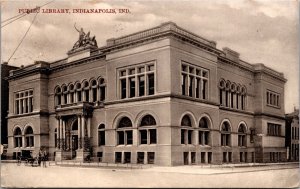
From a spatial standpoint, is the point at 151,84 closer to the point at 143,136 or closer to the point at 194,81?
the point at 194,81

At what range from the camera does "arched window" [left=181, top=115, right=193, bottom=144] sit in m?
30.6

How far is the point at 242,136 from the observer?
39.4m

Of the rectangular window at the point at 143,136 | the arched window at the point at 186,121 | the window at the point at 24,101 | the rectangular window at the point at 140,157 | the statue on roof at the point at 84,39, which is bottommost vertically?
the rectangular window at the point at 140,157

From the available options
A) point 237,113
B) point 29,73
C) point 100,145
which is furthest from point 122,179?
point 29,73

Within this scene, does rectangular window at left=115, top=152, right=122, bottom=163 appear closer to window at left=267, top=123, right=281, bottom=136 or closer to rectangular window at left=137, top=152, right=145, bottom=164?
rectangular window at left=137, top=152, right=145, bottom=164

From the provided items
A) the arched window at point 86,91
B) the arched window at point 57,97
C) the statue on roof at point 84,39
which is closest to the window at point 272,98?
the arched window at point 86,91

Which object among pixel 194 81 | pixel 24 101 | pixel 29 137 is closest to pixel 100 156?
pixel 29 137

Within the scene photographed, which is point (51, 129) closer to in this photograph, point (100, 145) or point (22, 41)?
point (100, 145)

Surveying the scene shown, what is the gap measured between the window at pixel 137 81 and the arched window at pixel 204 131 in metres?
5.28

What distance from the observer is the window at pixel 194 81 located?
31.1m

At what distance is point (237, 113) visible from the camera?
1519 inches

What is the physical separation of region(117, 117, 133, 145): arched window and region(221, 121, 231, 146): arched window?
901cm

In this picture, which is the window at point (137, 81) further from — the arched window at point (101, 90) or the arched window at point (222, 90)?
the arched window at point (222, 90)

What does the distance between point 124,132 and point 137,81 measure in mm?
4221
